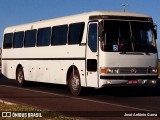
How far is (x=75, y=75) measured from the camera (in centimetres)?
1986

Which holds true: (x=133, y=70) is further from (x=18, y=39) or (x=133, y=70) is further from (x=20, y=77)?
(x=18, y=39)

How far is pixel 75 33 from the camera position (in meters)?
20.0

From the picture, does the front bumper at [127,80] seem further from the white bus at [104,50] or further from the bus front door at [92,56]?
the bus front door at [92,56]

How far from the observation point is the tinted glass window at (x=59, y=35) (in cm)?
2100

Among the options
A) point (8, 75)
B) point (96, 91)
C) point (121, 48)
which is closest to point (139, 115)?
point (121, 48)

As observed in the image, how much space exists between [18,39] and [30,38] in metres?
1.70

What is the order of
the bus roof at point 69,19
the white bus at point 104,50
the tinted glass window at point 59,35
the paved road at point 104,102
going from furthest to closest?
the tinted glass window at point 59,35, the bus roof at point 69,19, the white bus at point 104,50, the paved road at point 104,102

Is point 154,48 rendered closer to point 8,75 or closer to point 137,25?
point 137,25

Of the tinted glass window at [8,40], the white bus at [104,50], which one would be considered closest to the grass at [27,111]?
the white bus at [104,50]

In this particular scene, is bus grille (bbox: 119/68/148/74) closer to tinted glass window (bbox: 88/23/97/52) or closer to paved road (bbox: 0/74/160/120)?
paved road (bbox: 0/74/160/120)

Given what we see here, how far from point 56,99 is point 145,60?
140 inches

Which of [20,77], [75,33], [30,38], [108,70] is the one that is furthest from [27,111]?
[20,77]

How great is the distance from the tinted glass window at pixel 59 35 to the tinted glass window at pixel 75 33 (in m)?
0.51

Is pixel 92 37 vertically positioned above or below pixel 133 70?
above
